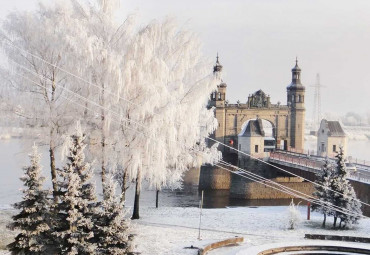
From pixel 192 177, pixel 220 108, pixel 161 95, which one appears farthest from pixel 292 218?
pixel 220 108

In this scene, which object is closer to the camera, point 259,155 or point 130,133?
point 130,133

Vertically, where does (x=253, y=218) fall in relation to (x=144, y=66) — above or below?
below

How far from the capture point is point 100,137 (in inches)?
934

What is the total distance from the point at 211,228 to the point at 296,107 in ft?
162

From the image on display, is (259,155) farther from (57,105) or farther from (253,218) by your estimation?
(57,105)

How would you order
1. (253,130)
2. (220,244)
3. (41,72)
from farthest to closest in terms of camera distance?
(253,130) → (41,72) → (220,244)

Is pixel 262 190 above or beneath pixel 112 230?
beneath

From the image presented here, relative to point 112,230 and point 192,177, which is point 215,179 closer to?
point 192,177

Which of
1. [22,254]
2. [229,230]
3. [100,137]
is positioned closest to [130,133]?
[100,137]

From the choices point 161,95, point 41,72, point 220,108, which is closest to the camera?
point 161,95

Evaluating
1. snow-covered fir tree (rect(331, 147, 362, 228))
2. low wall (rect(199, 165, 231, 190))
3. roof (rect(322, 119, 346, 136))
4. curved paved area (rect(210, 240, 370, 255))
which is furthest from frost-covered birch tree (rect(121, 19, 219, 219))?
roof (rect(322, 119, 346, 136))

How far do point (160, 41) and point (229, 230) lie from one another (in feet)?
32.0

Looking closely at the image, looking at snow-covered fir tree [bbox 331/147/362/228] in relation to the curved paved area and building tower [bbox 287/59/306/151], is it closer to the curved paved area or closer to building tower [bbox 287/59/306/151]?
the curved paved area

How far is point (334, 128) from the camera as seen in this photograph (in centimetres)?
5938
